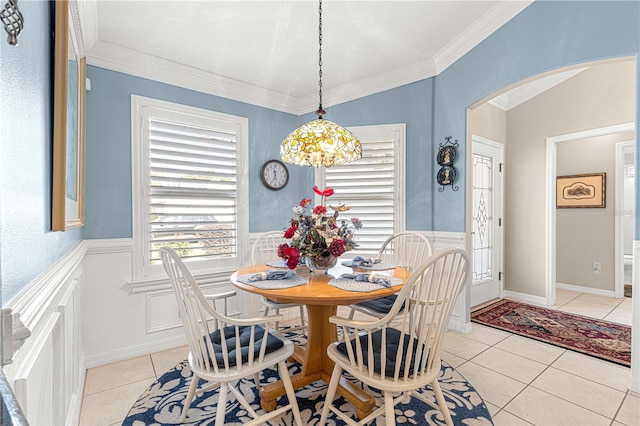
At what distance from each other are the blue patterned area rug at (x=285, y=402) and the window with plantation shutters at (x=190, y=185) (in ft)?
3.75

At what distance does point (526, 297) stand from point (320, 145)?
381 centimetres

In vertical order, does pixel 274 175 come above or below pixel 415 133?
below

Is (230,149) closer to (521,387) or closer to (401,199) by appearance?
(401,199)

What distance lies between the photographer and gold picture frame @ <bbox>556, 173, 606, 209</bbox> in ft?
14.6

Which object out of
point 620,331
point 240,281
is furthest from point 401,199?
point 620,331

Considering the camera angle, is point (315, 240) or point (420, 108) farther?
point (420, 108)

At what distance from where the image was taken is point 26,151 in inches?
34.0

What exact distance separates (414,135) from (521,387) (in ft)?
7.89

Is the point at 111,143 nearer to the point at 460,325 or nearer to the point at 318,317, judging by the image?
the point at 318,317

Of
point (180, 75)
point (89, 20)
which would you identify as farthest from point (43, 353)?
point (180, 75)

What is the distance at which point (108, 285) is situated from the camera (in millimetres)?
2641

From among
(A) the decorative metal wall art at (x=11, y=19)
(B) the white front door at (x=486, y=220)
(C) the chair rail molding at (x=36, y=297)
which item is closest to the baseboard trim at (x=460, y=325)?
(B) the white front door at (x=486, y=220)

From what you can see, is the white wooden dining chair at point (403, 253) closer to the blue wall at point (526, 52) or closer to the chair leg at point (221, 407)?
the blue wall at point (526, 52)

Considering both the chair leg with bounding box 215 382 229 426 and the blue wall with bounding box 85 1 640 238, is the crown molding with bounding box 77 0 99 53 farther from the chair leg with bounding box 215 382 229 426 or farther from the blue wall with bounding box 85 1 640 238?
the chair leg with bounding box 215 382 229 426
